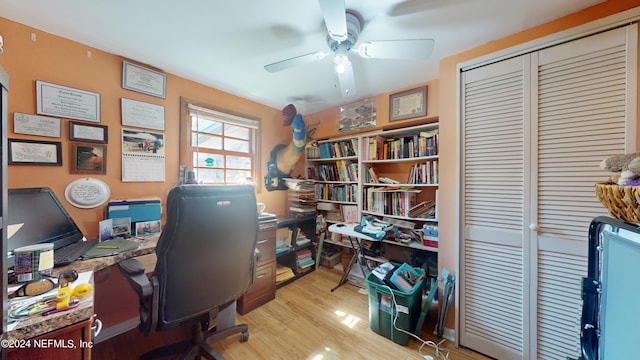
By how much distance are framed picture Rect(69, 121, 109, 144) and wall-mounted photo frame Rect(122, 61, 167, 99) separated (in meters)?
0.41

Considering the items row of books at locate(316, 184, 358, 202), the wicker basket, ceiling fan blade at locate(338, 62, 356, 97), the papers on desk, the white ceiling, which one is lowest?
the papers on desk

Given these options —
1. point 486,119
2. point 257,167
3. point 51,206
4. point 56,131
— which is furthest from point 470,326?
point 56,131

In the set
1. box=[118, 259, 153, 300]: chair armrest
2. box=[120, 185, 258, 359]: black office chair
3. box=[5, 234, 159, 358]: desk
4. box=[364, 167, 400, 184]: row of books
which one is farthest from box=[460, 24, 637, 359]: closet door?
box=[5, 234, 159, 358]: desk

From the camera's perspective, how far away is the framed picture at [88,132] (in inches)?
61.7

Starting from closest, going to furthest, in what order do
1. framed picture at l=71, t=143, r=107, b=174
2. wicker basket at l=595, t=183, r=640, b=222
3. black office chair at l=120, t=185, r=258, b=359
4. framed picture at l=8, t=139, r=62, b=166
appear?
wicker basket at l=595, t=183, r=640, b=222
black office chair at l=120, t=185, r=258, b=359
framed picture at l=8, t=139, r=62, b=166
framed picture at l=71, t=143, r=107, b=174

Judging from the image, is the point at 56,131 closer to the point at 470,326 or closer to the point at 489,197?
the point at 489,197

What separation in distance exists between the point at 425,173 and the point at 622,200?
1555 mm

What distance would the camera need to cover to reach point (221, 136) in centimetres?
251

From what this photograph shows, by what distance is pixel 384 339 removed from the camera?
5.71 feet

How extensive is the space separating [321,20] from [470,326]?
2.41 meters

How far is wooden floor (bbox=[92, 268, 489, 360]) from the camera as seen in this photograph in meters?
1.57

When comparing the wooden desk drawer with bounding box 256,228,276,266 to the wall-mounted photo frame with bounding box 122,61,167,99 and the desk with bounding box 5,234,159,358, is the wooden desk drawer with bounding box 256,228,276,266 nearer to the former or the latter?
the desk with bounding box 5,234,159,358

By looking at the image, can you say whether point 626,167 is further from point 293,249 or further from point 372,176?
point 293,249

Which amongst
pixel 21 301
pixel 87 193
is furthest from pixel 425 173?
pixel 87 193
